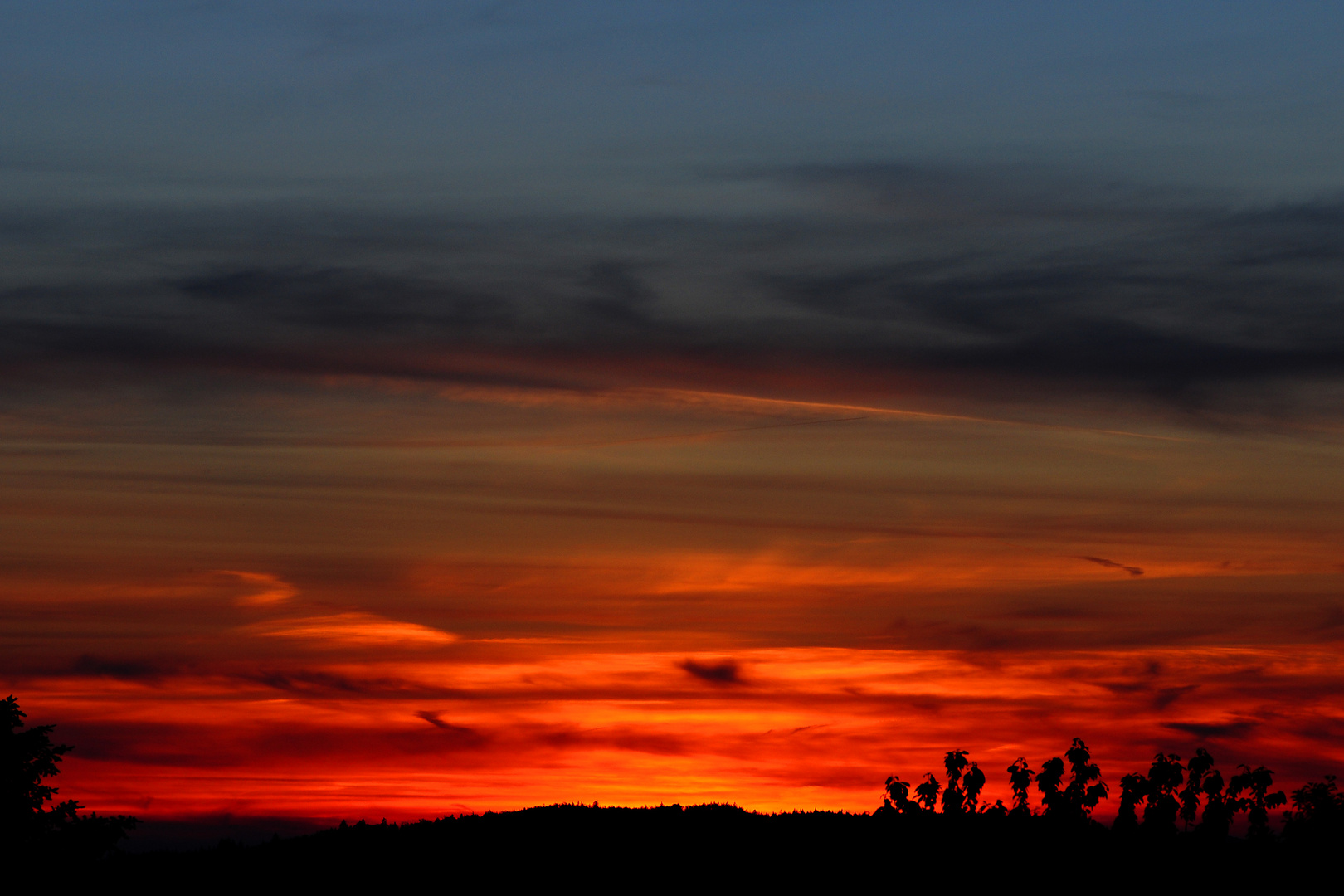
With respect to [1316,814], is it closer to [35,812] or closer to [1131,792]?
[1131,792]

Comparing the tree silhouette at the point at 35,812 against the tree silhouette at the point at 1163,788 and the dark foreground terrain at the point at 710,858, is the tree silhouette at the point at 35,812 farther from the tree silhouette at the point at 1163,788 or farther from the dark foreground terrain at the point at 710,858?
the tree silhouette at the point at 1163,788

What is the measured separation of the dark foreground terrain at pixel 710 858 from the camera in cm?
5447

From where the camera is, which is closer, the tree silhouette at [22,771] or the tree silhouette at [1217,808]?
the tree silhouette at [22,771]

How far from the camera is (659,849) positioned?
5703 cm

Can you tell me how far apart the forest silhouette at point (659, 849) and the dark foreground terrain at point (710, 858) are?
0.10 m

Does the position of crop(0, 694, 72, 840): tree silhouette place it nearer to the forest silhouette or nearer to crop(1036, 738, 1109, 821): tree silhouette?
the forest silhouette

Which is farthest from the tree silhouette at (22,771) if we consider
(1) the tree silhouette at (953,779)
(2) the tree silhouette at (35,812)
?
(1) the tree silhouette at (953,779)

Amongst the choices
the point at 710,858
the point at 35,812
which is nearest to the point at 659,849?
the point at 710,858

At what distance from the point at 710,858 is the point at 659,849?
7.42 ft

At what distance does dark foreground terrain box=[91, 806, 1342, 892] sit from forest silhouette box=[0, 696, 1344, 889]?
0.32 feet

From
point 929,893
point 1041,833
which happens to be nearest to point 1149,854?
point 1041,833

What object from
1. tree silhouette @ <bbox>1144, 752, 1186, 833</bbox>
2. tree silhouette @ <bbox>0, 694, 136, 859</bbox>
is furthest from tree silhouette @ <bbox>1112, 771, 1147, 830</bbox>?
tree silhouette @ <bbox>0, 694, 136, 859</bbox>

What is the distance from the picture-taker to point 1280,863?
63.9m

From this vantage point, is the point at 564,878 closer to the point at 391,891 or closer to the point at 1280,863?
the point at 391,891
